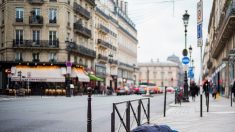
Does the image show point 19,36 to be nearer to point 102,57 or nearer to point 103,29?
point 102,57

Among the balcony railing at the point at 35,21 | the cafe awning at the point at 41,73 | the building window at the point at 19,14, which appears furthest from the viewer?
the building window at the point at 19,14

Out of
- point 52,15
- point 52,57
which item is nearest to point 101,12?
point 52,15

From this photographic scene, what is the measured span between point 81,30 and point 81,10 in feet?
9.32

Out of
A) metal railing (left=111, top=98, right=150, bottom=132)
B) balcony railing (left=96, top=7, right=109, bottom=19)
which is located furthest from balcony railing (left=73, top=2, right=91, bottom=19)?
metal railing (left=111, top=98, right=150, bottom=132)

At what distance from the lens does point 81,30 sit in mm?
60938

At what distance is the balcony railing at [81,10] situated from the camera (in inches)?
2315

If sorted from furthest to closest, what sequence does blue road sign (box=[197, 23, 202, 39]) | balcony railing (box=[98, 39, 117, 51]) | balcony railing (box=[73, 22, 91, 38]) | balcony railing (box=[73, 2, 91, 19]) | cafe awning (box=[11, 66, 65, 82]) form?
balcony railing (box=[98, 39, 117, 51]) → balcony railing (box=[73, 22, 91, 38]) → balcony railing (box=[73, 2, 91, 19]) → cafe awning (box=[11, 66, 65, 82]) → blue road sign (box=[197, 23, 202, 39])

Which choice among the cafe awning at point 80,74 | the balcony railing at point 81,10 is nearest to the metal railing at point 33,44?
the cafe awning at point 80,74

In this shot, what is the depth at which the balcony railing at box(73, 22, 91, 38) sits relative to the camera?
59.1 m

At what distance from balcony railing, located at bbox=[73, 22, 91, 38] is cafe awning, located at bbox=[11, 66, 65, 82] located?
6.84 metres

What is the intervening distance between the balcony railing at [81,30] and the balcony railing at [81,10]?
1.74 m

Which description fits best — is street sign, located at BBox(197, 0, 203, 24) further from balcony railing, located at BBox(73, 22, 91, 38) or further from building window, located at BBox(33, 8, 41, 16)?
balcony railing, located at BBox(73, 22, 91, 38)

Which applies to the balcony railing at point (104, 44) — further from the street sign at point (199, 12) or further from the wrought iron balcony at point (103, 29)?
the street sign at point (199, 12)

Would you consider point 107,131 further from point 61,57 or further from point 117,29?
point 117,29
